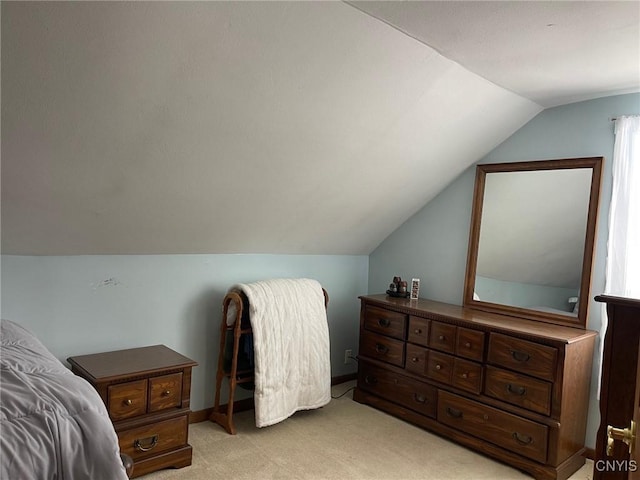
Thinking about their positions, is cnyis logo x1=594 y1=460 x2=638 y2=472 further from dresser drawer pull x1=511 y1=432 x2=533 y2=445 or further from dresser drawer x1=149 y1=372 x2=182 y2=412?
dresser drawer x1=149 y1=372 x2=182 y2=412

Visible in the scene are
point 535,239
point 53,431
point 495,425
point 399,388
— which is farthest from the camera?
Answer: point 399,388

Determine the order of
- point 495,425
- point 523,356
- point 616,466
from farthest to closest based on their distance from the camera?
1. point 495,425
2. point 523,356
3. point 616,466

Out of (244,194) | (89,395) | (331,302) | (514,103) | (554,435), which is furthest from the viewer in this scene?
(331,302)

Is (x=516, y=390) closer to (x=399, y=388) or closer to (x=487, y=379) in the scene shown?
(x=487, y=379)

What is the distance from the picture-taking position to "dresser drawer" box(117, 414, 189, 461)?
2.52 metres

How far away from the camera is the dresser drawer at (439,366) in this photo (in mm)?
3229

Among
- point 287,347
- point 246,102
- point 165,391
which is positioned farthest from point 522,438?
point 246,102

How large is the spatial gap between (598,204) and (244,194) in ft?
7.18

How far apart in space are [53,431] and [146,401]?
1212 mm

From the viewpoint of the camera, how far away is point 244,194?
296 cm

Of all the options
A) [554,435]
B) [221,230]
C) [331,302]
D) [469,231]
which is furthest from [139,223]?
[554,435]

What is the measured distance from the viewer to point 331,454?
2957mm

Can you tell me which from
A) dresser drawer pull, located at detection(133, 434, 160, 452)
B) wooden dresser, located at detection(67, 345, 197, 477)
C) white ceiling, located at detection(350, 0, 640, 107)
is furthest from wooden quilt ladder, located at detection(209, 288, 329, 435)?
white ceiling, located at detection(350, 0, 640, 107)

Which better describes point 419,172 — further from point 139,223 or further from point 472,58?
point 139,223
